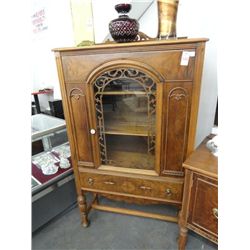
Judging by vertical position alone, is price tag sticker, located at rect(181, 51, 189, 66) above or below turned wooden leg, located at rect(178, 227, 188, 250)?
above

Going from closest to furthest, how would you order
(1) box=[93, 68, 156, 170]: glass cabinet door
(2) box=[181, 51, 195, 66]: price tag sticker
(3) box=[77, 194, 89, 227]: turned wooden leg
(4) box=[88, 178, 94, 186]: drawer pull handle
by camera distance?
(2) box=[181, 51, 195, 66]: price tag sticker → (1) box=[93, 68, 156, 170]: glass cabinet door → (4) box=[88, 178, 94, 186]: drawer pull handle → (3) box=[77, 194, 89, 227]: turned wooden leg

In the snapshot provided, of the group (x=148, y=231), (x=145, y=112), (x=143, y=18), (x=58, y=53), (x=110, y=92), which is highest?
(x=143, y=18)

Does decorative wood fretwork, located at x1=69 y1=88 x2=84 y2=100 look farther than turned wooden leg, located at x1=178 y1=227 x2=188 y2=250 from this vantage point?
No

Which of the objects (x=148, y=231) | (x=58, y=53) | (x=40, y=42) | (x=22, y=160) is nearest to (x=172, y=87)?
(x=58, y=53)

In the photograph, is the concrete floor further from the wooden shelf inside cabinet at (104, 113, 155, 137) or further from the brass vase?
the brass vase

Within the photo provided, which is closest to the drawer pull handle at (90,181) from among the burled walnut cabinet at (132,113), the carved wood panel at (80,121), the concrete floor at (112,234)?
the burled walnut cabinet at (132,113)

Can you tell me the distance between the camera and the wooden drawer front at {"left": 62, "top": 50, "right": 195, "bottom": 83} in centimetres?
82

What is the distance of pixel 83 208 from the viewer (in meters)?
1.35

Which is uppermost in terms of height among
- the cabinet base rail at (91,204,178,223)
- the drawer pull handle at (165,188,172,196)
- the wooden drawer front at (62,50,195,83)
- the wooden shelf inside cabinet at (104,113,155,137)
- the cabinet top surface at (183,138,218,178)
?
the wooden drawer front at (62,50,195,83)

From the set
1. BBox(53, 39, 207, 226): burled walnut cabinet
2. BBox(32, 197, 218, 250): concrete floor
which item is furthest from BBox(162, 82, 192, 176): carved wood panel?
BBox(32, 197, 218, 250): concrete floor

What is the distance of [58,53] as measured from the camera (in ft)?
3.15

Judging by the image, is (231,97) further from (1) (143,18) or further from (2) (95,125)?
(1) (143,18)

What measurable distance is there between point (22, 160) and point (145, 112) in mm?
765

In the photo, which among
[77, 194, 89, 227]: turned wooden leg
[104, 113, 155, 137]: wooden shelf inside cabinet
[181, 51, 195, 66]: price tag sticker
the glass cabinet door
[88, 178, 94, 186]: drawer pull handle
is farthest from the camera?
[77, 194, 89, 227]: turned wooden leg
